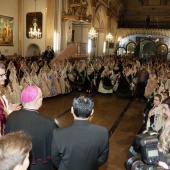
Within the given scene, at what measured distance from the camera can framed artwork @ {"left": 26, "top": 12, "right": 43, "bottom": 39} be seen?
1669 centimetres

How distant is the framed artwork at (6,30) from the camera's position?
51.9ft

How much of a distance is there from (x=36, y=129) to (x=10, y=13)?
15.9 meters

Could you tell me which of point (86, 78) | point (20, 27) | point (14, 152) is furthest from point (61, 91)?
point (14, 152)

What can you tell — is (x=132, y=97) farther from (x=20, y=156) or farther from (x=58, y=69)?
(x=20, y=156)

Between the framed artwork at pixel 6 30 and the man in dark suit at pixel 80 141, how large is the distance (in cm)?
1476

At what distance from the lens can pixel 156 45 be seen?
32406 mm

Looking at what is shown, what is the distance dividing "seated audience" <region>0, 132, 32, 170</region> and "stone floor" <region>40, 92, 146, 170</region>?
3.48 meters

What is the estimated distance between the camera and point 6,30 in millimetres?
16250

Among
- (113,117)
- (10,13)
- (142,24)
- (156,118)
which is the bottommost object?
(113,117)

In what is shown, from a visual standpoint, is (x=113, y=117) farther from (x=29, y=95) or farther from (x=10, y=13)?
(x=10, y=13)

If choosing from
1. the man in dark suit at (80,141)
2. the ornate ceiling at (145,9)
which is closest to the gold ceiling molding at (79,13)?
the man in dark suit at (80,141)

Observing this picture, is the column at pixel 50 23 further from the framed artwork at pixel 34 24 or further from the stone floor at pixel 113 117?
the stone floor at pixel 113 117

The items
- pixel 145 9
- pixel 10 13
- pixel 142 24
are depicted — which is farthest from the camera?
pixel 145 9

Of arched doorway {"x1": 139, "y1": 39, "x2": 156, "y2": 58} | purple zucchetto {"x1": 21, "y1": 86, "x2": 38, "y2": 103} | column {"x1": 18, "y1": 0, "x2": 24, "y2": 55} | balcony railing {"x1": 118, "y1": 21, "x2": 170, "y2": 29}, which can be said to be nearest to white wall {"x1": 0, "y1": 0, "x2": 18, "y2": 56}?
column {"x1": 18, "y1": 0, "x2": 24, "y2": 55}
